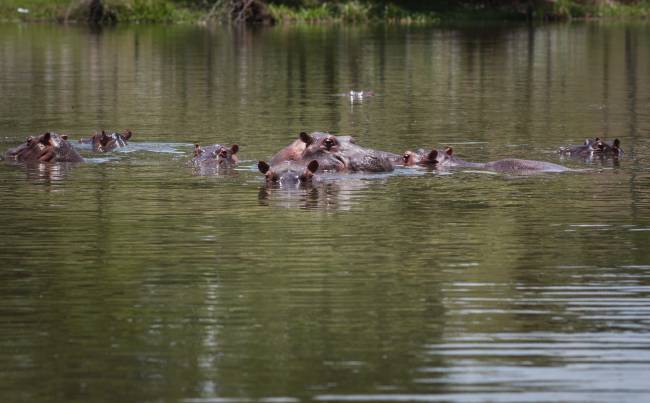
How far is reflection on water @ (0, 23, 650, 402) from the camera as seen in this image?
9594mm

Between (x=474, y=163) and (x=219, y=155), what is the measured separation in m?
3.63

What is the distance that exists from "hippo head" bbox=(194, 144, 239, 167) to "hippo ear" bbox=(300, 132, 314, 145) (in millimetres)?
1282

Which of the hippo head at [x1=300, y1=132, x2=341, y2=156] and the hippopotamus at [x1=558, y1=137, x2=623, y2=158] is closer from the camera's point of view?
the hippo head at [x1=300, y1=132, x2=341, y2=156]

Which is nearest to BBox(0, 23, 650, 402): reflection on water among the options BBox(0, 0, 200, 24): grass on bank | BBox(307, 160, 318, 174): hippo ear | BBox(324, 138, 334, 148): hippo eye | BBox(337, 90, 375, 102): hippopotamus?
BBox(307, 160, 318, 174): hippo ear

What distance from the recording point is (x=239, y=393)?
9.13 meters

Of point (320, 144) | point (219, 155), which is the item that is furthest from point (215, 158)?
point (320, 144)

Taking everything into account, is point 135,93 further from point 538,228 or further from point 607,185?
point 538,228

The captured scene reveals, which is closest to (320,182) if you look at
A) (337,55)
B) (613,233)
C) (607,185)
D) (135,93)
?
(607,185)

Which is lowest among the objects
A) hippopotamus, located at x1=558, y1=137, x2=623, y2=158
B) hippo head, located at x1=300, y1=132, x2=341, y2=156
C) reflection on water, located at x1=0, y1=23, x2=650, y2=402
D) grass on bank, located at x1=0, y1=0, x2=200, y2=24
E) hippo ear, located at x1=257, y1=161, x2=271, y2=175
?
reflection on water, located at x1=0, y1=23, x2=650, y2=402

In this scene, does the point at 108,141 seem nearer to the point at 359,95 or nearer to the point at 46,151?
the point at 46,151

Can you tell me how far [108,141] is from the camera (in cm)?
2402

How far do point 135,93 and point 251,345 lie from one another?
26.5m

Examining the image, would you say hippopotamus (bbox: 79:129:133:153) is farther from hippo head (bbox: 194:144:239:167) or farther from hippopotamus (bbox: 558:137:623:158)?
hippopotamus (bbox: 558:137:623:158)

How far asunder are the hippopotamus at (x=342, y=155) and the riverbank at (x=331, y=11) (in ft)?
183
